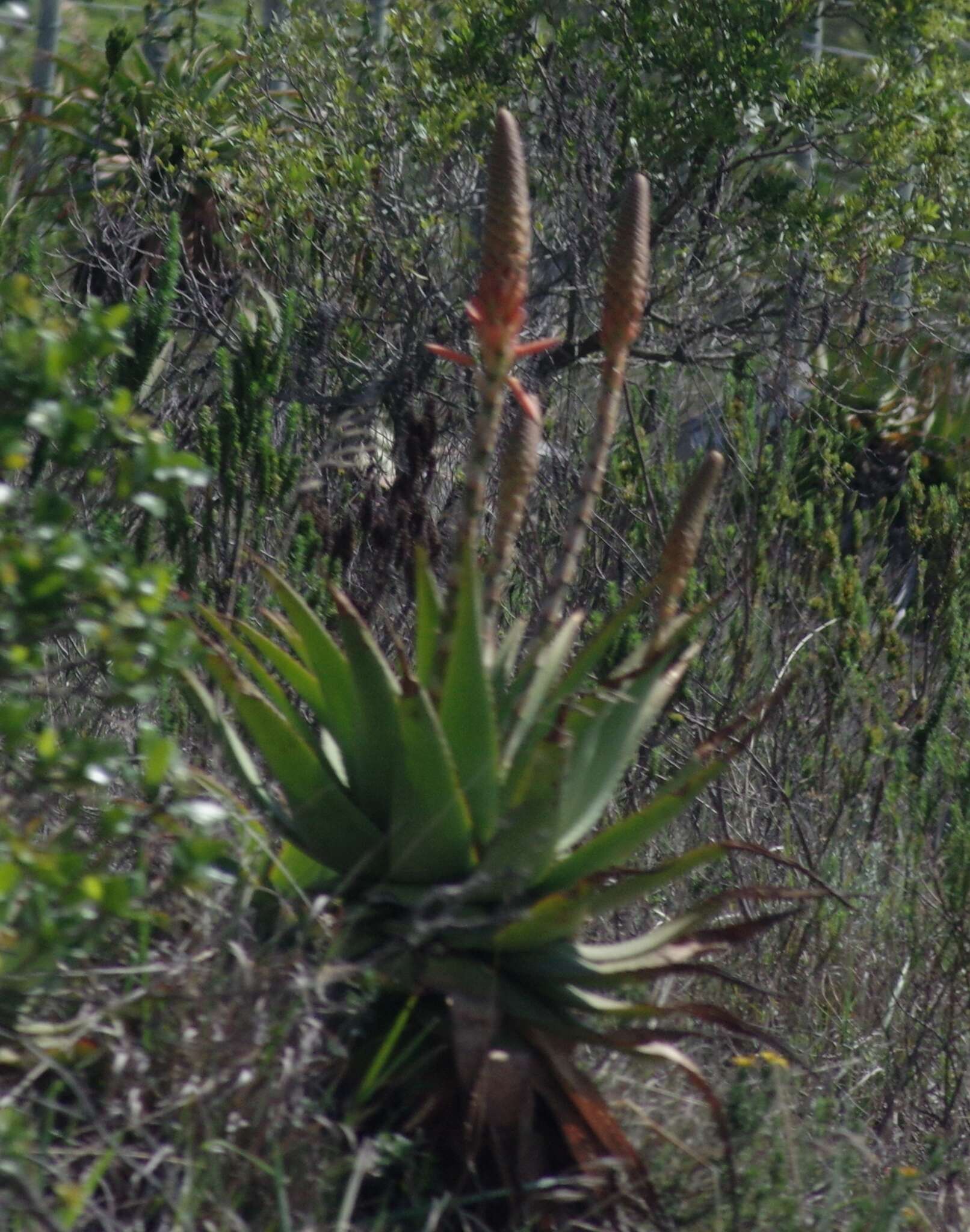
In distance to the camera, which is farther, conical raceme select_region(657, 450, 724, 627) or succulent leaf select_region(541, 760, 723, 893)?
conical raceme select_region(657, 450, 724, 627)

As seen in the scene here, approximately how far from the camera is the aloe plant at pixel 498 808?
8.63 ft

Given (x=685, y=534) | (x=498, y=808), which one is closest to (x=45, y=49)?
(x=685, y=534)

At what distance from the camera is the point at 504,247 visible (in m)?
2.80

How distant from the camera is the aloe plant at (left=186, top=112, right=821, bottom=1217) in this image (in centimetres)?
263

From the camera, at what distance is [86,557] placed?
88.3 inches

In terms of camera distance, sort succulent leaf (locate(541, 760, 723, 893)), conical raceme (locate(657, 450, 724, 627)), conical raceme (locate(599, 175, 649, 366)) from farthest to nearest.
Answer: conical raceme (locate(657, 450, 724, 627))
conical raceme (locate(599, 175, 649, 366))
succulent leaf (locate(541, 760, 723, 893))

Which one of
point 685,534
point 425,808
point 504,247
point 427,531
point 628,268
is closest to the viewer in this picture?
point 425,808

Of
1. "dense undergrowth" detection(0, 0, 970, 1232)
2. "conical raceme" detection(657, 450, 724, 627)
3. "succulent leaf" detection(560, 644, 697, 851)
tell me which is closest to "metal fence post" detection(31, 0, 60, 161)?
"dense undergrowth" detection(0, 0, 970, 1232)

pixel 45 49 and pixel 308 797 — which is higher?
pixel 45 49

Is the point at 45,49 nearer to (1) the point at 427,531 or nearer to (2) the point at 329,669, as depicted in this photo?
(1) the point at 427,531

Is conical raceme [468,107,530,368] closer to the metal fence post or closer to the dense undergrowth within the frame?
the dense undergrowth

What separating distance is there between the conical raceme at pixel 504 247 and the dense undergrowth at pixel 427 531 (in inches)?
26.7

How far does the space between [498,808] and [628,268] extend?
3.40 ft

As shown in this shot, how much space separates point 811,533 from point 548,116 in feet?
6.78
